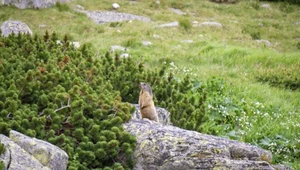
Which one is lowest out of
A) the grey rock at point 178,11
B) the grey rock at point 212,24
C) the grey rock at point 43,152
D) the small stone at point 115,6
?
the grey rock at point 212,24

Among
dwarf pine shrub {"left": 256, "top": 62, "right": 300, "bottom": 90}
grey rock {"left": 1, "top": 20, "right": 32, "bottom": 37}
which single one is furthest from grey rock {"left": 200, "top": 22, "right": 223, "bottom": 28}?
grey rock {"left": 1, "top": 20, "right": 32, "bottom": 37}

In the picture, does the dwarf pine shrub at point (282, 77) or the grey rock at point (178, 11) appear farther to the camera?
the grey rock at point (178, 11)

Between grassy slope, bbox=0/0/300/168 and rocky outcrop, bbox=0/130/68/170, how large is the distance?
15.8ft

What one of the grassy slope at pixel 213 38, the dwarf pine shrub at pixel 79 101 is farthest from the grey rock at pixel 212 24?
the dwarf pine shrub at pixel 79 101

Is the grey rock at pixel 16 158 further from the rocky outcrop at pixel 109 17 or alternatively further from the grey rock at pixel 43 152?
the rocky outcrop at pixel 109 17

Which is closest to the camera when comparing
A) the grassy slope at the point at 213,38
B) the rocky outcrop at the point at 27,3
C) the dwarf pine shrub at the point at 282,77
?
the grassy slope at the point at 213,38

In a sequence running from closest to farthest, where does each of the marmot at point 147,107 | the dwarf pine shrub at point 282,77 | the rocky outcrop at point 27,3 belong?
1. the marmot at point 147,107
2. the dwarf pine shrub at point 282,77
3. the rocky outcrop at point 27,3

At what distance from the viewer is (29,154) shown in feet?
15.2

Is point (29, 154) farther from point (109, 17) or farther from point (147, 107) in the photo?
point (109, 17)

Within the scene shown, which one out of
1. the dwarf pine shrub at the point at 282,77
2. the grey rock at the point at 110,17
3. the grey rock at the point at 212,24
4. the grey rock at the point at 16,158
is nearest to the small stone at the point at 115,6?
the grey rock at the point at 110,17

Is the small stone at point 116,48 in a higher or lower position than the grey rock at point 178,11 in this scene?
lower

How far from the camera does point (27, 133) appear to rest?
5285 millimetres

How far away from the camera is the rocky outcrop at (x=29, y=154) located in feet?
14.4

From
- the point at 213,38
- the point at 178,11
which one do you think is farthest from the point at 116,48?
the point at 178,11
